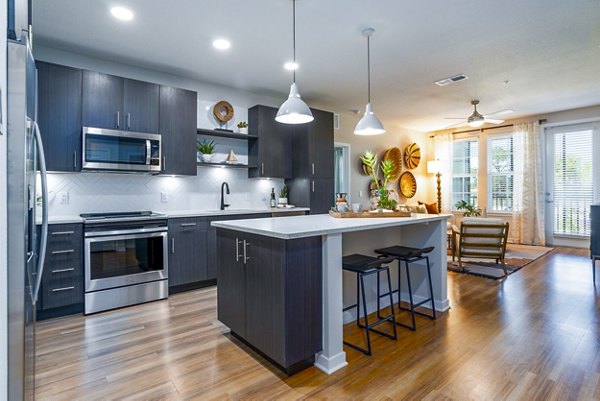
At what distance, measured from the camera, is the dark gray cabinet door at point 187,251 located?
374cm

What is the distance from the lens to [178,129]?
4039 mm

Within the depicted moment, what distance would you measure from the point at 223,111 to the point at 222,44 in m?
1.31

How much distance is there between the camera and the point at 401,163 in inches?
304

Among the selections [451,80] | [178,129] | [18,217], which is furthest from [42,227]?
[451,80]

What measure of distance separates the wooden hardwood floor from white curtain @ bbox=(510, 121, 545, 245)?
3.86m

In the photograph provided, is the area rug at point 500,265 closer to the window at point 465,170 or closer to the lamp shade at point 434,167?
the window at point 465,170

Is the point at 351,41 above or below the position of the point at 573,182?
above

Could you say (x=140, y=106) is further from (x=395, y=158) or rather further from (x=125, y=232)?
(x=395, y=158)

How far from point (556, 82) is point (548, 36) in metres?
1.86

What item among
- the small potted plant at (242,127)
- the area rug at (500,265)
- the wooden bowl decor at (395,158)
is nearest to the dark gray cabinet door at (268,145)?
the small potted plant at (242,127)

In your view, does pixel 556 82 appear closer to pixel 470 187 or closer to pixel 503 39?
pixel 503 39

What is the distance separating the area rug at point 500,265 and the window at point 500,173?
129cm

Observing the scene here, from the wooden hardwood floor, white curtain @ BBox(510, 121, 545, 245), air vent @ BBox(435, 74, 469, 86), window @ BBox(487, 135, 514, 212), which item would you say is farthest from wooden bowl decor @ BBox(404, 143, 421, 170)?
the wooden hardwood floor

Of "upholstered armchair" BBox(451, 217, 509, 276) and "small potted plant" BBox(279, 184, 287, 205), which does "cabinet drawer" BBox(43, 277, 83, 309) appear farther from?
"upholstered armchair" BBox(451, 217, 509, 276)
